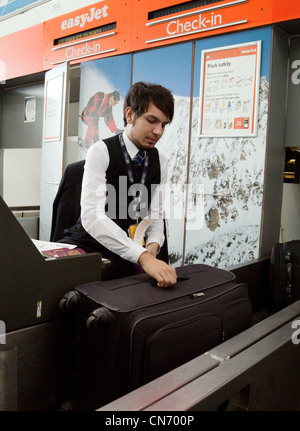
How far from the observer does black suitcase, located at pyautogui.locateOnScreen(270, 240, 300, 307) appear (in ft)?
6.81

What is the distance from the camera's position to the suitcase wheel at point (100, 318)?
902mm

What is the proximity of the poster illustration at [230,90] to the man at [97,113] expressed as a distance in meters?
0.90

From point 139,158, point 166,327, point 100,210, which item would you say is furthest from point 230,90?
point 166,327

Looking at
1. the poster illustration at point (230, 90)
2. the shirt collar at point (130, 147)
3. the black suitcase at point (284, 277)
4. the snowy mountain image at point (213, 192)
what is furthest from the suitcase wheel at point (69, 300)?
the poster illustration at point (230, 90)

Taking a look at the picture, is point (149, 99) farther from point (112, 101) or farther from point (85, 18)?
point (85, 18)

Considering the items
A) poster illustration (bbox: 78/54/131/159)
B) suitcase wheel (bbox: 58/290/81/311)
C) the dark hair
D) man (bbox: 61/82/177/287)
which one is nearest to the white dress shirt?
man (bbox: 61/82/177/287)

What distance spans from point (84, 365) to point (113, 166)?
0.66m

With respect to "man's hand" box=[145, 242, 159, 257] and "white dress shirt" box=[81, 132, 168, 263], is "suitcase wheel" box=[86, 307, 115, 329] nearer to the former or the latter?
"white dress shirt" box=[81, 132, 168, 263]

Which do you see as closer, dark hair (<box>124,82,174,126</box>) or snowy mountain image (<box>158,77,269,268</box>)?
dark hair (<box>124,82,174,126</box>)

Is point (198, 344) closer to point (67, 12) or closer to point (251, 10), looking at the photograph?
point (251, 10)

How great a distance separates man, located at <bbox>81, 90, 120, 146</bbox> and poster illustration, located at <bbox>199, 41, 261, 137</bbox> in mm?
901

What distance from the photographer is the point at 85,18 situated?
→ 3758 millimetres

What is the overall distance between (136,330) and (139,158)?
0.70 meters
